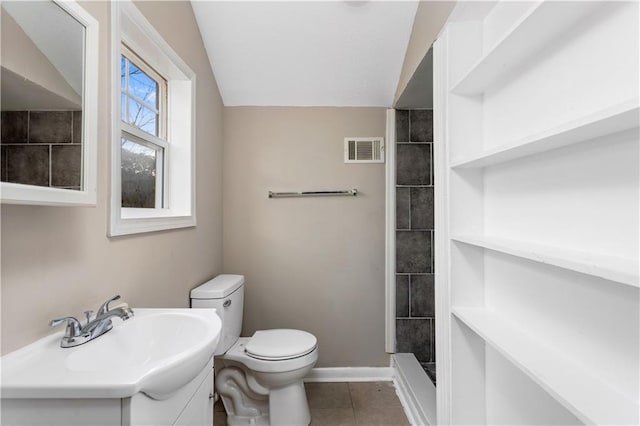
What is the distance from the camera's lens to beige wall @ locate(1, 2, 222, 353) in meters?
0.79

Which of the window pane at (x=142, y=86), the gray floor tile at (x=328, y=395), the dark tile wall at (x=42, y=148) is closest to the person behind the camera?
the dark tile wall at (x=42, y=148)

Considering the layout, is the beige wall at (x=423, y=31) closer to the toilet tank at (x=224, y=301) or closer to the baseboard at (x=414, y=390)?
the toilet tank at (x=224, y=301)

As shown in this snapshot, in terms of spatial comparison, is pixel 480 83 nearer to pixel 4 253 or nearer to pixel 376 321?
pixel 4 253

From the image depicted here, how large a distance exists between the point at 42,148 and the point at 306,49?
5.44 ft

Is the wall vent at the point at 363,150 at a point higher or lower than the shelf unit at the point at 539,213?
higher

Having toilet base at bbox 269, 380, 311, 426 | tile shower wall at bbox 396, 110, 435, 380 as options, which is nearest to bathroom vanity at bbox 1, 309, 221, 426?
toilet base at bbox 269, 380, 311, 426

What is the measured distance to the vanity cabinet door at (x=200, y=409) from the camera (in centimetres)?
97

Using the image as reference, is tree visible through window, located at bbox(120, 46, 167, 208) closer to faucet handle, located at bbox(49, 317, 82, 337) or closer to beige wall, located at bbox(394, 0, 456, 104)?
faucet handle, located at bbox(49, 317, 82, 337)

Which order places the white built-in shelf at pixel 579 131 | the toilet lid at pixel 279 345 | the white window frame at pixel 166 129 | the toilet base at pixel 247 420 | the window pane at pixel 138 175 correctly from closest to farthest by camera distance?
the white built-in shelf at pixel 579 131
the white window frame at pixel 166 129
the window pane at pixel 138 175
the toilet lid at pixel 279 345
the toilet base at pixel 247 420

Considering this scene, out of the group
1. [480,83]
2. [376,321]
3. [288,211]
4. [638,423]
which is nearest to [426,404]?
[376,321]

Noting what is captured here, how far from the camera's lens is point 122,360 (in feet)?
3.15

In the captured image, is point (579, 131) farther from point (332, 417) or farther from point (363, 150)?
point (332, 417)

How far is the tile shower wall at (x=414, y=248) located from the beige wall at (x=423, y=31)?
421mm

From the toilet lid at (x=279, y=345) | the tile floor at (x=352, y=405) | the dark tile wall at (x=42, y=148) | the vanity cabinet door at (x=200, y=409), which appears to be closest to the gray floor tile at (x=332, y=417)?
the tile floor at (x=352, y=405)
